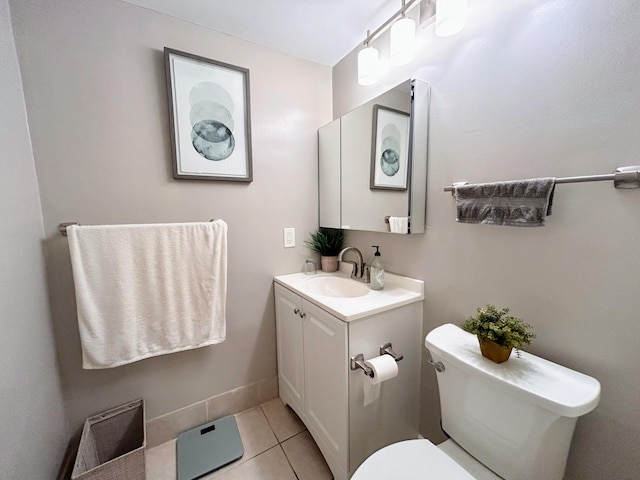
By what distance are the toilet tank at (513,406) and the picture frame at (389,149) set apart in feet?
2.50

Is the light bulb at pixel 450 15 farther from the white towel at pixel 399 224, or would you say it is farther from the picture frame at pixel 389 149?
the white towel at pixel 399 224

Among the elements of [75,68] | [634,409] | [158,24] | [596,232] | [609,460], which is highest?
[158,24]

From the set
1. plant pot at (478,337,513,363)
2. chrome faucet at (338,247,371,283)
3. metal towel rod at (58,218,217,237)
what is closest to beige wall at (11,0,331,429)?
metal towel rod at (58,218,217,237)

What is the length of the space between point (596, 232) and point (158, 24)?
1.98 metres

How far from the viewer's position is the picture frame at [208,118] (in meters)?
1.22

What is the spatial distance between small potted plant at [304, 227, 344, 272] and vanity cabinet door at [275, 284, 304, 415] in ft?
1.22

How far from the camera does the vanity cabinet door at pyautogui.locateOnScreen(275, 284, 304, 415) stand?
134cm

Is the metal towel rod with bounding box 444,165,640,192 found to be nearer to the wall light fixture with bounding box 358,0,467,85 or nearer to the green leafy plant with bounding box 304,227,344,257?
the wall light fixture with bounding box 358,0,467,85

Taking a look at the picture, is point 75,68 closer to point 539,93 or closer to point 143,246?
point 143,246

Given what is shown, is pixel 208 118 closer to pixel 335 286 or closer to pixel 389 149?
pixel 389 149

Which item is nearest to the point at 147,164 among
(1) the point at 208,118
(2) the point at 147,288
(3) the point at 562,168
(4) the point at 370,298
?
(1) the point at 208,118

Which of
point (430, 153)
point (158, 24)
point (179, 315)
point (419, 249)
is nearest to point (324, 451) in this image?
point (179, 315)

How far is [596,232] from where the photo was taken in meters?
0.73

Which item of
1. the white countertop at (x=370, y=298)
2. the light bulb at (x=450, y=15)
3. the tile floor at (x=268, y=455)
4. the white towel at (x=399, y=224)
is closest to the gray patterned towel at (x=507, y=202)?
the white towel at (x=399, y=224)
